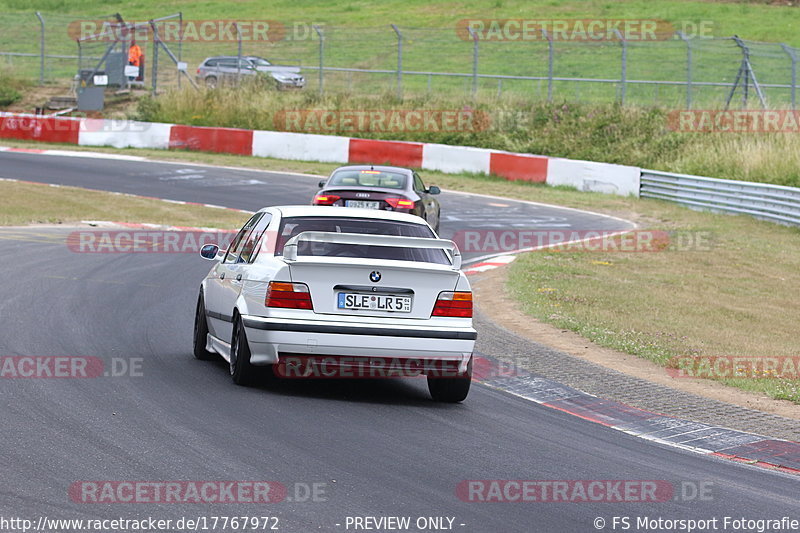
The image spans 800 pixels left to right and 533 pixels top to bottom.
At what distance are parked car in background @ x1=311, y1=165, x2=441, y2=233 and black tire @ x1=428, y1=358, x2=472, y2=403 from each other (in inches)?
344

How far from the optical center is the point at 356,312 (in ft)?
28.1

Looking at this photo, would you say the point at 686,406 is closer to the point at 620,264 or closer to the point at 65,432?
the point at 65,432

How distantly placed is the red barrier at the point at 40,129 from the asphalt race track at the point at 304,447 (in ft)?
85.0

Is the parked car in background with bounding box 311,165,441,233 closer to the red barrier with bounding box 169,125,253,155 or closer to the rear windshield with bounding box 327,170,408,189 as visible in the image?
the rear windshield with bounding box 327,170,408,189

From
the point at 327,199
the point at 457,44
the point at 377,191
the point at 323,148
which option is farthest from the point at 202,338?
the point at 457,44

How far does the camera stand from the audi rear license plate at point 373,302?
8.57 m

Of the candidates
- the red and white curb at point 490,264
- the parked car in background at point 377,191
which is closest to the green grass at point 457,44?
the red and white curb at point 490,264

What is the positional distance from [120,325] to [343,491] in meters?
6.04

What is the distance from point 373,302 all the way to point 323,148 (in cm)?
2645

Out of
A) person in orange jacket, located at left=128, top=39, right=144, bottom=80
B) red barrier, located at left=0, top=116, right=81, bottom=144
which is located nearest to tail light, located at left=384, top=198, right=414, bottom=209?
red barrier, located at left=0, top=116, right=81, bottom=144

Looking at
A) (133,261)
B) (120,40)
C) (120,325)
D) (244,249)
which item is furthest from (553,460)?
(120,40)

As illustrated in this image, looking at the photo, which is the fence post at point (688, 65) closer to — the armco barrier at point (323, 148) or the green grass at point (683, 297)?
the armco barrier at point (323, 148)

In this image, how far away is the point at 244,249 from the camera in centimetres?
983

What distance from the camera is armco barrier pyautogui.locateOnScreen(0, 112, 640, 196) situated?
1218 inches
